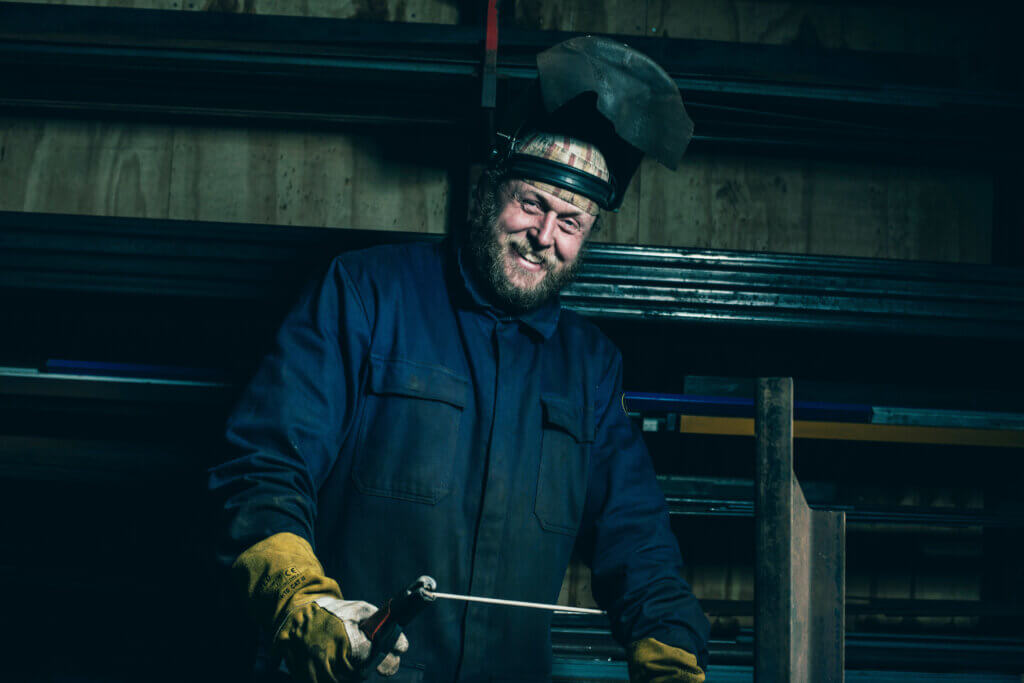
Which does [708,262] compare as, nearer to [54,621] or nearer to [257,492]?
[257,492]

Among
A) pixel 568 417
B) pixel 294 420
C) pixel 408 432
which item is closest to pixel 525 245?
pixel 568 417

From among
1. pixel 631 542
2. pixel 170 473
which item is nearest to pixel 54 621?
pixel 170 473

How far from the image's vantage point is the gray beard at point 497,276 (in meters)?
1.61

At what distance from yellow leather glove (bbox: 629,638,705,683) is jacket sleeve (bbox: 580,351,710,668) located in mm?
20

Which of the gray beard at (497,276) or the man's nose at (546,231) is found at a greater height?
the man's nose at (546,231)

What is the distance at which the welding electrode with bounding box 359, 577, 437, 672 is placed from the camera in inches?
36.7

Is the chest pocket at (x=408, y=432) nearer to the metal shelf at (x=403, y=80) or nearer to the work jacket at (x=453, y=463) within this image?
the work jacket at (x=453, y=463)

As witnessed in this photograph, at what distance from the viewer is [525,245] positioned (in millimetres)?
1646

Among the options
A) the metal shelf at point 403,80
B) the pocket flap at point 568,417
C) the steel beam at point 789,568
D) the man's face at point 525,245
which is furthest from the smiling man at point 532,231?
the steel beam at point 789,568

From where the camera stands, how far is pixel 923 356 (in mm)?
2455

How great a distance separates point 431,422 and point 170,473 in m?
0.92

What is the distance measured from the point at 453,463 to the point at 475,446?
0.21 feet

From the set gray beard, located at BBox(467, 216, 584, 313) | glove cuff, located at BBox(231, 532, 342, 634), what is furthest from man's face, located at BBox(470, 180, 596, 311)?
glove cuff, located at BBox(231, 532, 342, 634)

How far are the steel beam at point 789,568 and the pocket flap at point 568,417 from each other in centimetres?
59
